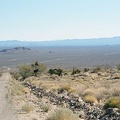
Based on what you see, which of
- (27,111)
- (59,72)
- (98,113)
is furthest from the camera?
(59,72)

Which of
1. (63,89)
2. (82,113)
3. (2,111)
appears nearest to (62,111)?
(82,113)

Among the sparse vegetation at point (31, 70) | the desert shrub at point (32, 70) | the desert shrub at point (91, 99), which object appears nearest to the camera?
the desert shrub at point (91, 99)

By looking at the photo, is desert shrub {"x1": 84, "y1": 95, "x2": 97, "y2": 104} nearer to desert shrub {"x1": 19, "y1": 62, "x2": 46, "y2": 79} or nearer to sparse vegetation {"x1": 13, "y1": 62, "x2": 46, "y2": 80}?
sparse vegetation {"x1": 13, "y1": 62, "x2": 46, "y2": 80}

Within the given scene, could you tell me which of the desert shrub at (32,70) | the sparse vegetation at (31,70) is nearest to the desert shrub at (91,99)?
the sparse vegetation at (31,70)

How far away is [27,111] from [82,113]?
4.67 metres

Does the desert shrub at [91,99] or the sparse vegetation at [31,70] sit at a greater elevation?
the desert shrub at [91,99]

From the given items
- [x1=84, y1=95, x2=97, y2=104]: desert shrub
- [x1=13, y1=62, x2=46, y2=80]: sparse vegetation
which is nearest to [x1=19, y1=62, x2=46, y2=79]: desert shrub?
[x1=13, y1=62, x2=46, y2=80]: sparse vegetation

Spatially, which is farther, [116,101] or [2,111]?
[2,111]

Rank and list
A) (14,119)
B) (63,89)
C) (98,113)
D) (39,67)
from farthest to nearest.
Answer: (39,67)
(63,89)
(14,119)
(98,113)

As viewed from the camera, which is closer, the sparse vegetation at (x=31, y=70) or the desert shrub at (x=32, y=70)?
the sparse vegetation at (x=31, y=70)

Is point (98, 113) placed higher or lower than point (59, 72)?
higher

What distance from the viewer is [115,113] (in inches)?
634

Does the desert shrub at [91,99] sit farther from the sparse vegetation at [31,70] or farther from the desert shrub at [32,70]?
the desert shrub at [32,70]

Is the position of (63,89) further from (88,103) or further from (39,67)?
(39,67)
